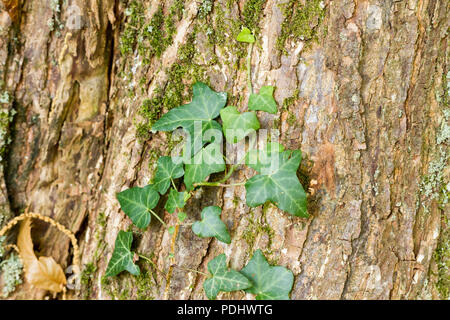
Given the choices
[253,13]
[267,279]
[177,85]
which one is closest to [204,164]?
[177,85]

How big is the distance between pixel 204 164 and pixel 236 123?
0.18m

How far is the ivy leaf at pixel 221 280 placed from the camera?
1.22m

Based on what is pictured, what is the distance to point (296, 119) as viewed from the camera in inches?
49.1

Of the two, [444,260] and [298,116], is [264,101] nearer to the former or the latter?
[298,116]

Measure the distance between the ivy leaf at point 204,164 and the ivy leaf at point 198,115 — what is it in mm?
34

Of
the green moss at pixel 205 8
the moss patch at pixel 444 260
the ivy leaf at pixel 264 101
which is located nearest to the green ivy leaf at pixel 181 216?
the ivy leaf at pixel 264 101

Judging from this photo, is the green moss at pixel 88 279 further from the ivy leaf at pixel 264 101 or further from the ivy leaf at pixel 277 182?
the ivy leaf at pixel 264 101

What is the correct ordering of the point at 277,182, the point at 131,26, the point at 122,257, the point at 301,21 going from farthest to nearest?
the point at 131,26
the point at 122,257
the point at 301,21
the point at 277,182

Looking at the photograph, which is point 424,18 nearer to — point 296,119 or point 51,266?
point 296,119

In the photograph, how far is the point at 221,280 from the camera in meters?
1.25

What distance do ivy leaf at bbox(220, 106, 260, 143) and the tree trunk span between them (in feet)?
0.24

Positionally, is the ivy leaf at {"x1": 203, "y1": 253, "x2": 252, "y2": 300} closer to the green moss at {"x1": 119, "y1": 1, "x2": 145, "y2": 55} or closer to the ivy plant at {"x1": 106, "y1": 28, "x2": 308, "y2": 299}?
the ivy plant at {"x1": 106, "y1": 28, "x2": 308, "y2": 299}

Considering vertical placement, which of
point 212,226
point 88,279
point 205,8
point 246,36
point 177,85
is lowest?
point 88,279

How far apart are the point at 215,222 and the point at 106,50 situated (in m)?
0.87
